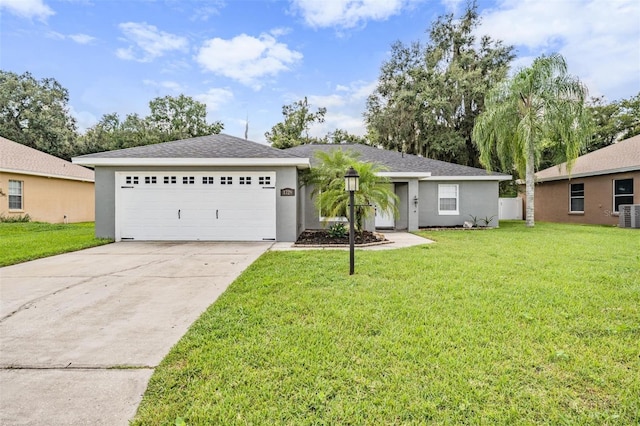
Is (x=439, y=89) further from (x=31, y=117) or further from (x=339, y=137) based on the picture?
(x=31, y=117)

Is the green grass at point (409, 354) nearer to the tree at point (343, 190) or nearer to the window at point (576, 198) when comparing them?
the tree at point (343, 190)

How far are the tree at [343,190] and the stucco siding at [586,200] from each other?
1174 centimetres

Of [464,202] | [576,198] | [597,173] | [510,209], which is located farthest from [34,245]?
[510,209]

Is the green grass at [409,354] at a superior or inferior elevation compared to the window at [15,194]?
inferior

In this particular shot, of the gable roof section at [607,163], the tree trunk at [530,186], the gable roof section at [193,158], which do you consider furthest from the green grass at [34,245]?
the gable roof section at [607,163]

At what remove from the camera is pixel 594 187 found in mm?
15719

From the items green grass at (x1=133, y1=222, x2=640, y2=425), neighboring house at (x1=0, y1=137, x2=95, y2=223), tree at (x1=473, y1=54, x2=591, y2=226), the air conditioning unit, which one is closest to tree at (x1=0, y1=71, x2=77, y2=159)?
neighboring house at (x1=0, y1=137, x2=95, y2=223)

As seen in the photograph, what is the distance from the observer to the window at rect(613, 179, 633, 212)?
1427 centimetres

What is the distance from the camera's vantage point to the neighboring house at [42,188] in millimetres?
14539

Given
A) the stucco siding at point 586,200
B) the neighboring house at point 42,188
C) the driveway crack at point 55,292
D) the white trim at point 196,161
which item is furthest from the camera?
the stucco siding at point 586,200

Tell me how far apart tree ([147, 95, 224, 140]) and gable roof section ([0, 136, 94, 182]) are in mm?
15099

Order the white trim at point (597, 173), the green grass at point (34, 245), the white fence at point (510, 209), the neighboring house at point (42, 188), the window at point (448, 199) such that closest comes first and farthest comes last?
the green grass at point (34, 245) < the white trim at point (597, 173) < the neighboring house at point (42, 188) < the window at point (448, 199) < the white fence at point (510, 209)

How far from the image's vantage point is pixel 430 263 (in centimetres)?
629

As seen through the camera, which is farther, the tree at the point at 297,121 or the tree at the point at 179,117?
the tree at the point at 179,117
